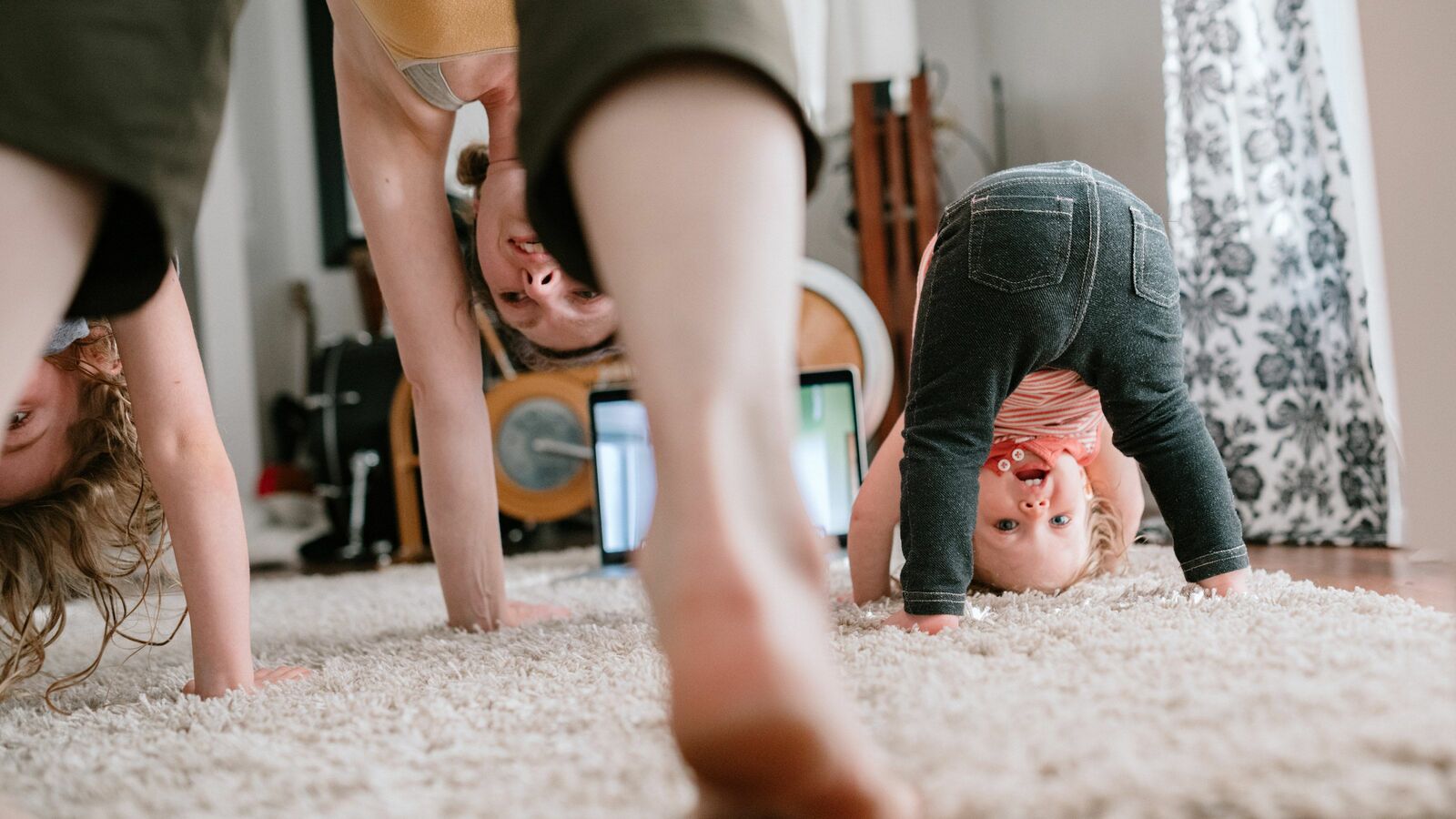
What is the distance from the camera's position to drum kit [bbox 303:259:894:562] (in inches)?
82.4

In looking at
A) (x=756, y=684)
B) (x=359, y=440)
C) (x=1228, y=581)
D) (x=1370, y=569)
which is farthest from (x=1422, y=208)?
(x=359, y=440)

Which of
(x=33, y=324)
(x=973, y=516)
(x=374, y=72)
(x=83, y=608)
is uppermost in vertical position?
→ (x=374, y=72)

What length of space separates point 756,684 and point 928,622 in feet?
1.75

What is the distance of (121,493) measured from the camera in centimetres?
99

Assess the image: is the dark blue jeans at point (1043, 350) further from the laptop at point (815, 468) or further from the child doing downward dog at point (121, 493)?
the laptop at point (815, 468)

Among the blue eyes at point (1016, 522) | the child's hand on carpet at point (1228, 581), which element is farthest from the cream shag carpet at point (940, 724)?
the blue eyes at point (1016, 522)

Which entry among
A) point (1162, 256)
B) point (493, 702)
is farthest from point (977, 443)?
point (493, 702)

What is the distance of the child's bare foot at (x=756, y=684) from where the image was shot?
0.32 m

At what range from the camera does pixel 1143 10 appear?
6.39 feet

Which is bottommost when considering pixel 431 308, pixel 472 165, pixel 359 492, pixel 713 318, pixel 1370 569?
pixel 1370 569

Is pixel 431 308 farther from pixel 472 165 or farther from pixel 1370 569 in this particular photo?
pixel 1370 569

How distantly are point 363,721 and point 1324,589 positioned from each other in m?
0.74

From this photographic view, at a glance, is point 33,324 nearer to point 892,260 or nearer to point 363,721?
point 363,721

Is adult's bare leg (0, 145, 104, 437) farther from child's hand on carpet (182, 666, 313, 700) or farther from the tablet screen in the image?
the tablet screen
